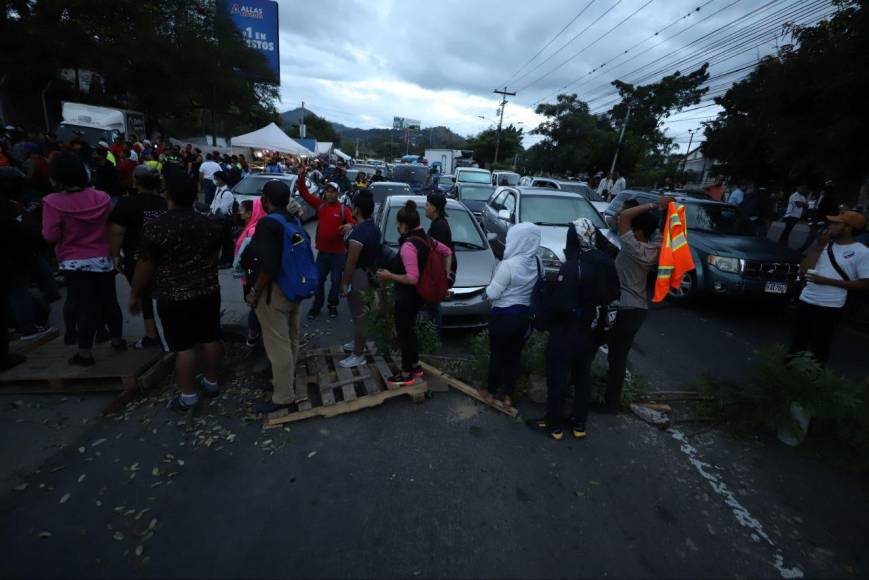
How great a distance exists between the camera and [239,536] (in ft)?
8.20

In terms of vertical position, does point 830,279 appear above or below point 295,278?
above

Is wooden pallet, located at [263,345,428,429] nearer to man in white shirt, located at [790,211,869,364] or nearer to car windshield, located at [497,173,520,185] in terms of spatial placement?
man in white shirt, located at [790,211,869,364]

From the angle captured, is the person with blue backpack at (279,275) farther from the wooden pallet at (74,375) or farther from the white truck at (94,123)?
the white truck at (94,123)

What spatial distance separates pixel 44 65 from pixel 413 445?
30078 millimetres

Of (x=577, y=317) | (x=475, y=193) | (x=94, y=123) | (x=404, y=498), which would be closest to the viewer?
(x=404, y=498)

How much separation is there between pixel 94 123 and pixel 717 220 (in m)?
24.0

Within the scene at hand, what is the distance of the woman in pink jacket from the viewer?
3533 mm

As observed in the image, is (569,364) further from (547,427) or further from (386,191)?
(386,191)

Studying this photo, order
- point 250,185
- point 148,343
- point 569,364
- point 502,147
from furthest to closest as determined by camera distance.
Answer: point 502,147 → point 250,185 → point 148,343 → point 569,364

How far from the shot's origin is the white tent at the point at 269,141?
23.6 meters

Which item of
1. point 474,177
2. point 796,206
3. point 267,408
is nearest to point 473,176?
point 474,177

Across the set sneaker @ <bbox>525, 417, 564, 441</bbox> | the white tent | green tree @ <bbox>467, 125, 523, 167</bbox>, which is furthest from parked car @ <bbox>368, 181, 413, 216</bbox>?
green tree @ <bbox>467, 125, 523, 167</bbox>

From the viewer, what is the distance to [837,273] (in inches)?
154

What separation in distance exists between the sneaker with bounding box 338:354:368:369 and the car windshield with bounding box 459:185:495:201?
32.8 ft
